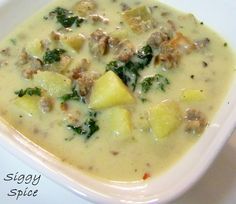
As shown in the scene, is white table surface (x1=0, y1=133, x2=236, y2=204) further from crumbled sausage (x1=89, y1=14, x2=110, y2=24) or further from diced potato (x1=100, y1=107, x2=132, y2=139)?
crumbled sausage (x1=89, y1=14, x2=110, y2=24)

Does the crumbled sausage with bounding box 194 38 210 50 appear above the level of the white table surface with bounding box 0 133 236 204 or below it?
above

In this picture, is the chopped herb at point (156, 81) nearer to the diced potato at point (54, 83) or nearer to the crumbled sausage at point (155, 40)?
→ the crumbled sausage at point (155, 40)

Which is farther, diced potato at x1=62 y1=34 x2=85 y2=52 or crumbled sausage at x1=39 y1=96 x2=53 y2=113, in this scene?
diced potato at x1=62 y1=34 x2=85 y2=52

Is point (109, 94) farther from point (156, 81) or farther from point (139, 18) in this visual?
point (139, 18)

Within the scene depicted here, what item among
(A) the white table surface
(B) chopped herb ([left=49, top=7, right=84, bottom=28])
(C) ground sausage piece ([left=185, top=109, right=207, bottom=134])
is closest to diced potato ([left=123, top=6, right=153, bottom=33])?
(B) chopped herb ([left=49, top=7, right=84, bottom=28])

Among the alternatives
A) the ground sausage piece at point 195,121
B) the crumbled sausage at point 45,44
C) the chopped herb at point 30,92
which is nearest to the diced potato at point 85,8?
the crumbled sausage at point 45,44

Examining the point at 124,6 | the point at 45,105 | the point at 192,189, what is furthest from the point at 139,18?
the point at 192,189
